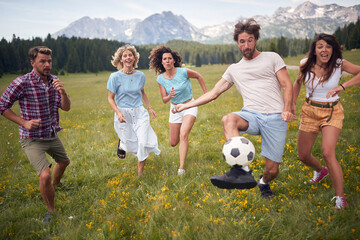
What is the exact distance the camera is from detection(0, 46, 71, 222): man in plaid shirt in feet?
13.2

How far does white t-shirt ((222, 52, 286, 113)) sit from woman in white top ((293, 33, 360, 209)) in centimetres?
70

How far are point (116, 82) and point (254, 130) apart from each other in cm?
400

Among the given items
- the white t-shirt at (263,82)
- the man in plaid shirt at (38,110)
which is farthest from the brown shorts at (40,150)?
the white t-shirt at (263,82)

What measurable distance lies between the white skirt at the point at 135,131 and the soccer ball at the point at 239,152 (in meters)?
3.43

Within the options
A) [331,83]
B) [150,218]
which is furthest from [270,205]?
[331,83]

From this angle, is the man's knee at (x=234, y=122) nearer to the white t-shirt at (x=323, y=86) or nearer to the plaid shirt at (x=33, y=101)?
the white t-shirt at (x=323, y=86)

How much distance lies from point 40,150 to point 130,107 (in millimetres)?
2575

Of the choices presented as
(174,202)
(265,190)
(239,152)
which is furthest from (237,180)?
(265,190)

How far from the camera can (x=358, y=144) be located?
21.5ft

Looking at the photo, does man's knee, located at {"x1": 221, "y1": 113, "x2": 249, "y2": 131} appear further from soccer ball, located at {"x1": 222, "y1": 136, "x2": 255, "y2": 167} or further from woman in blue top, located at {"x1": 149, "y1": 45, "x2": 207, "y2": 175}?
woman in blue top, located at {"x1": 149, "y1": 45, "x2": 207, "y2": 175}

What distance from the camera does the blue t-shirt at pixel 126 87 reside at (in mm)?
6094

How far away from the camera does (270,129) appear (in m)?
4.20

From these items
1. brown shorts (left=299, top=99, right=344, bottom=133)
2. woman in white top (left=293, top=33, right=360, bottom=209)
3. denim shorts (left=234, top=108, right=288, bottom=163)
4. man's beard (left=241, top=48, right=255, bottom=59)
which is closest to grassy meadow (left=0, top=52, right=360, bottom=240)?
woman in white top (left=293, top=33, right=360, bottom=209)

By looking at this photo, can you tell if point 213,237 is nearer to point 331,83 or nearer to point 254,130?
point 254,130
